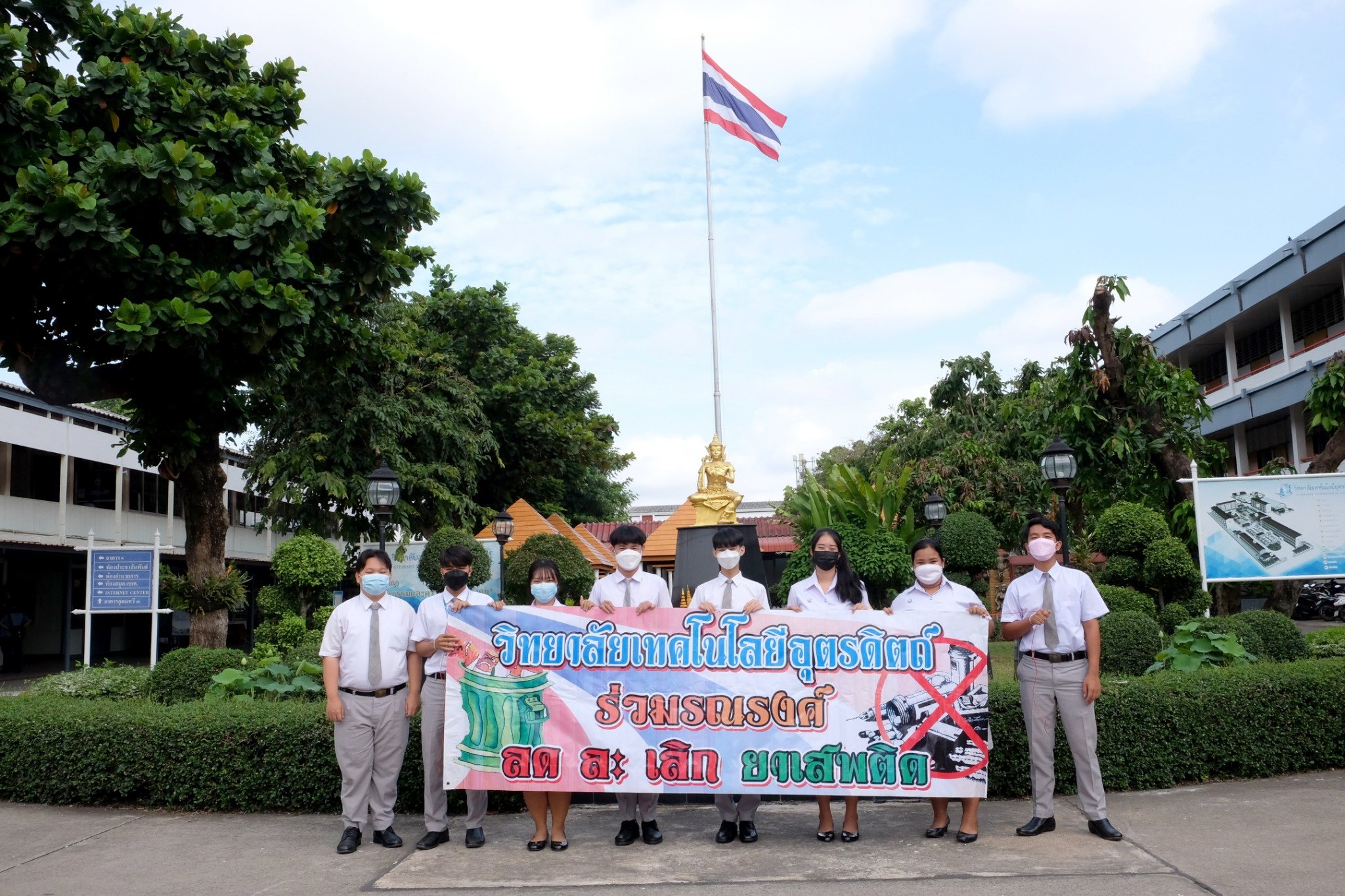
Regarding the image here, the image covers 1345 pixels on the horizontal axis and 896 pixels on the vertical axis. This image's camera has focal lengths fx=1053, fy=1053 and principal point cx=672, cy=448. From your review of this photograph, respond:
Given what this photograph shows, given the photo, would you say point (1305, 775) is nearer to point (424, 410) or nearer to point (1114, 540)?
point (1114, 540)

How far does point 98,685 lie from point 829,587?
→ 7.55 m

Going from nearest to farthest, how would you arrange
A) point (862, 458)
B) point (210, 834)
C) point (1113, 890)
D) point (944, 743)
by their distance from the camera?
point (1113, 890) → point (944, 743) → point (210, 834) → point (862, 458)

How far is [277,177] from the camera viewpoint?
9.62 m

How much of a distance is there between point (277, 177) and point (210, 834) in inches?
228

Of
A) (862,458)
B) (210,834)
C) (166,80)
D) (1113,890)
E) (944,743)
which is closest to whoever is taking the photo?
(1113,890)

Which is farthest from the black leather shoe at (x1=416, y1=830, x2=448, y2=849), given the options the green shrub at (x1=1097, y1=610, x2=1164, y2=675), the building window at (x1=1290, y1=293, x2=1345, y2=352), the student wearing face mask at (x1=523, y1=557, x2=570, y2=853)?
the building window at (x1=1290, y1=293, x2=1345, y2=352)

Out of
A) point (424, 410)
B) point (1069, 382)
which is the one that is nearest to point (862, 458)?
point (424, 410)

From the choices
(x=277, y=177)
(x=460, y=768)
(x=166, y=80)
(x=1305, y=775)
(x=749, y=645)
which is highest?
(x=166, y=80)

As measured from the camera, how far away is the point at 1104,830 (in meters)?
6.01

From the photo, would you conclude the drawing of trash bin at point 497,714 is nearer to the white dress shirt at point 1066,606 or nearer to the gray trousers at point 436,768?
the gray trousers at point 436,768

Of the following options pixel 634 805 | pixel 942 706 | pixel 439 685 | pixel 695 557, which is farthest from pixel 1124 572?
pixel 439 685

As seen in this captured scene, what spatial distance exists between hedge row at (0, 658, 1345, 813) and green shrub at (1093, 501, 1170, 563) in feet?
13.6

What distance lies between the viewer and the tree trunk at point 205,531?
10812 millimetres

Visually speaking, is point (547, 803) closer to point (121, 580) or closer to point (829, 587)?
point (829, 587)
